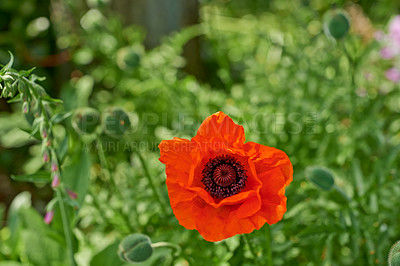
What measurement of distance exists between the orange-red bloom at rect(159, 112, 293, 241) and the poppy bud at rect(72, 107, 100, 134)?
567 millimetres

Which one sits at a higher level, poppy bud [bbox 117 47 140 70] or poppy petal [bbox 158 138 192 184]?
poppy petal [bbox 158 138 192 184]

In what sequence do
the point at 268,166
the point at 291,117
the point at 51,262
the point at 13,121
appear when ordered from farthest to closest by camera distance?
the point at 13,121
the point at 291,117
the point at 51,262
the point at 268,166

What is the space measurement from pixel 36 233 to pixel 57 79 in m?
1.71

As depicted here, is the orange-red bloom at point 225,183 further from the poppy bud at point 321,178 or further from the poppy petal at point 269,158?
the poppy bud at point 321,178

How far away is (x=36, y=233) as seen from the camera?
64.8 inches

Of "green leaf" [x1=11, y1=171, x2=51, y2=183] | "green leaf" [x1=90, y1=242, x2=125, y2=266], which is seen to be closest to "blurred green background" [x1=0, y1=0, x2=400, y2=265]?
"green leaf" [x1=90, y1=242, x2=125, y2=266]

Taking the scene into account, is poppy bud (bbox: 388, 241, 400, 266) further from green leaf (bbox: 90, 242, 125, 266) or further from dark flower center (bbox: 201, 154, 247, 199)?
green leaf (bbox: 90, 242, 125, 266)

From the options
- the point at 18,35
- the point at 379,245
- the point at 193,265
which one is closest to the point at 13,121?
the point at 18,35

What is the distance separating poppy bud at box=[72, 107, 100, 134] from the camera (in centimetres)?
155

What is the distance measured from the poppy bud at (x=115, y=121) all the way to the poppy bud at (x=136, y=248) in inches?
16.6

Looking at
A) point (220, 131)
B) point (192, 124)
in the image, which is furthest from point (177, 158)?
point (192, 124)

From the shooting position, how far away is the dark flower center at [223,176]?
3.79 feet

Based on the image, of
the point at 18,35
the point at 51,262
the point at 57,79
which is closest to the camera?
the point at 51,262

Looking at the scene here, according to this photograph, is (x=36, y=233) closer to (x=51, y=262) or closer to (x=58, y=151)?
(x=51, y=262)
